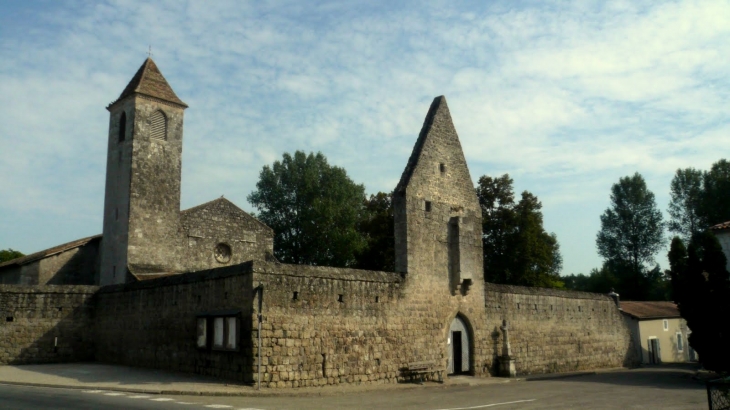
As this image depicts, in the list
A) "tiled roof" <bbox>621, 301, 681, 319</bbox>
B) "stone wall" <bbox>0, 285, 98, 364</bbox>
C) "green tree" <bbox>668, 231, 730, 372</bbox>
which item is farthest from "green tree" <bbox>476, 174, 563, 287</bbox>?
"stone wall" <bbox>0, 285, 98, 364</bbox>

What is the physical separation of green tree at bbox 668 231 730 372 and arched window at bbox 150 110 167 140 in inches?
990

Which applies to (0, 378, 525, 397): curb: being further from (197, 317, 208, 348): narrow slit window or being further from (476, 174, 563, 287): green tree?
(476, 174, 563, 287): green tree

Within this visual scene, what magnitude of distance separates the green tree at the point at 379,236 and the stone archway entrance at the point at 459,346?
17.1 metres

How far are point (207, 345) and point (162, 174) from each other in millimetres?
14869

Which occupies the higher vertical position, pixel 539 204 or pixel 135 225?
pixel 539 204

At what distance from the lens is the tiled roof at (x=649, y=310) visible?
35.9 meters

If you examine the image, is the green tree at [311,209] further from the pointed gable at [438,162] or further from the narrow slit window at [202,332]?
the narrow slit window at [202,332]

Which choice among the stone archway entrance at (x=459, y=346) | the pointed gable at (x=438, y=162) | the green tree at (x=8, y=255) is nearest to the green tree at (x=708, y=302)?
the stone archway entrance at (x=459, y=346)

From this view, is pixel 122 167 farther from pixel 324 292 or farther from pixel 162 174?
pixel 324 292

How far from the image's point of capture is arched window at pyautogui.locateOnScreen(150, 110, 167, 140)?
30378mm

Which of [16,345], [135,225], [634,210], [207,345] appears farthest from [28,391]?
[634,210]

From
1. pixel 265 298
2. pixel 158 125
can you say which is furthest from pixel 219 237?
pixel 265 298

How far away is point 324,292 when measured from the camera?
17656 mm

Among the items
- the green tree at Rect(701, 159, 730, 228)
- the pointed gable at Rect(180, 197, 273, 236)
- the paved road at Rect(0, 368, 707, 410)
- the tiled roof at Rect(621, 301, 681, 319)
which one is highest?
the green tree at Rect(701, 159, 730, 228)
